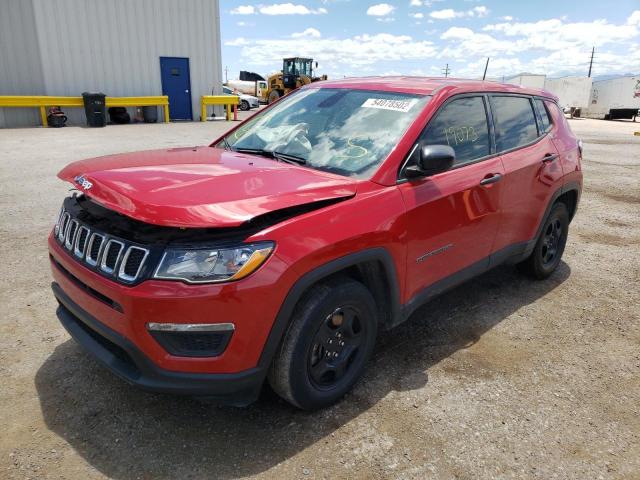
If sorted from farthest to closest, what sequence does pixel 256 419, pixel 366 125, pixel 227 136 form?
pixel 227 136 → pixel 366 125 → pixel 256 419

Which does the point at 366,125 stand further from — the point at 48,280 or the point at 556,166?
the point at 48,280

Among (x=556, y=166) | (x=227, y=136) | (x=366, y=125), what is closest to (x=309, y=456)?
(x=366, y=125)

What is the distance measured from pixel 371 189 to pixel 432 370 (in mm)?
1304

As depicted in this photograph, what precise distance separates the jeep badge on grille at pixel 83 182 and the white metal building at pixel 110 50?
17566 millimetres

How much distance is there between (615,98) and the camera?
33812 millimetres

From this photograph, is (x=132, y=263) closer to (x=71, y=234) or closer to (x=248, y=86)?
(x=71, y=234)

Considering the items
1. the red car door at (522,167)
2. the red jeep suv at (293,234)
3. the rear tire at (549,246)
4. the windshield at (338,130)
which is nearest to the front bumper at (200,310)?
the red jeep suv at (293,234)

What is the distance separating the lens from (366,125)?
3156 mm

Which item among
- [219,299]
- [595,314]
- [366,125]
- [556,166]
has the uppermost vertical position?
[366,125]

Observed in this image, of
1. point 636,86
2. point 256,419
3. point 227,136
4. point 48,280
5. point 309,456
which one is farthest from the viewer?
point 636,86

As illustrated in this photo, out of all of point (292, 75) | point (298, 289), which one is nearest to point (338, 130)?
point (298, 289)

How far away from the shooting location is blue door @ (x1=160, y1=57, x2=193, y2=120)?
A: 20.6 metres

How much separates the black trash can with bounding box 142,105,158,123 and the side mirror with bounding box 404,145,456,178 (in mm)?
19412

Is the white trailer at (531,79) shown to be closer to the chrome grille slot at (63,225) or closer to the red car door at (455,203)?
the red car door at (455,203)
